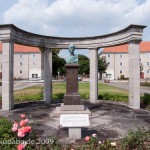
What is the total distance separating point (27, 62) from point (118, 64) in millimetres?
31460

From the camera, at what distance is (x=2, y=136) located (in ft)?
22.9

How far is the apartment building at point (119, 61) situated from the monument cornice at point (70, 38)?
5903 centimetres

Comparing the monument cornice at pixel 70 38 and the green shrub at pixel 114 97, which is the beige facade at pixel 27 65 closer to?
the green shrub at pixel 114 97

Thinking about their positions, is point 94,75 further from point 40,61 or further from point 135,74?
point 40,61

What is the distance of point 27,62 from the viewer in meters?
77.0

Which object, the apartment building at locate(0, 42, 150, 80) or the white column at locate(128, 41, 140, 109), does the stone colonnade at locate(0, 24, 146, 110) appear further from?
the apartment building at locate(0, 42, 150, 80)

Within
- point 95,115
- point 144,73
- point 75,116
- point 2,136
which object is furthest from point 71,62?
point 144,73

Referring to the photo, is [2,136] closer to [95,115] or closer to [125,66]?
[95,115]

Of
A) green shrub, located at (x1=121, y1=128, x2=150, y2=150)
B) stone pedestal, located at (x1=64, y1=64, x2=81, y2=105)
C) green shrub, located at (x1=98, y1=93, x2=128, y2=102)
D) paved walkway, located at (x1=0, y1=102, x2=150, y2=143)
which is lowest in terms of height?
paved walkway, located at (x1=0, y1=102, x2=150, y2=143)

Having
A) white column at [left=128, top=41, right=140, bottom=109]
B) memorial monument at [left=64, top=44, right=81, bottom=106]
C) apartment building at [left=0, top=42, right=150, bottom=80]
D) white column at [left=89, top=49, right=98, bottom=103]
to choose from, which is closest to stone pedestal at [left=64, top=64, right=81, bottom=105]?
memorial monument at [left=64, top=44, right=81, bottom=106]

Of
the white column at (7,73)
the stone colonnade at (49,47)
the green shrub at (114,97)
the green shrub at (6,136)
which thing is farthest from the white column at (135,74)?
the green shrub at (6,136)

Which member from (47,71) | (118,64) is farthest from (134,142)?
(118,64)

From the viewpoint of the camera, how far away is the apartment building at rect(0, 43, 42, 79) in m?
76.2

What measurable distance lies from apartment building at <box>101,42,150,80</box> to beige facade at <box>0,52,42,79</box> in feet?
74.4
